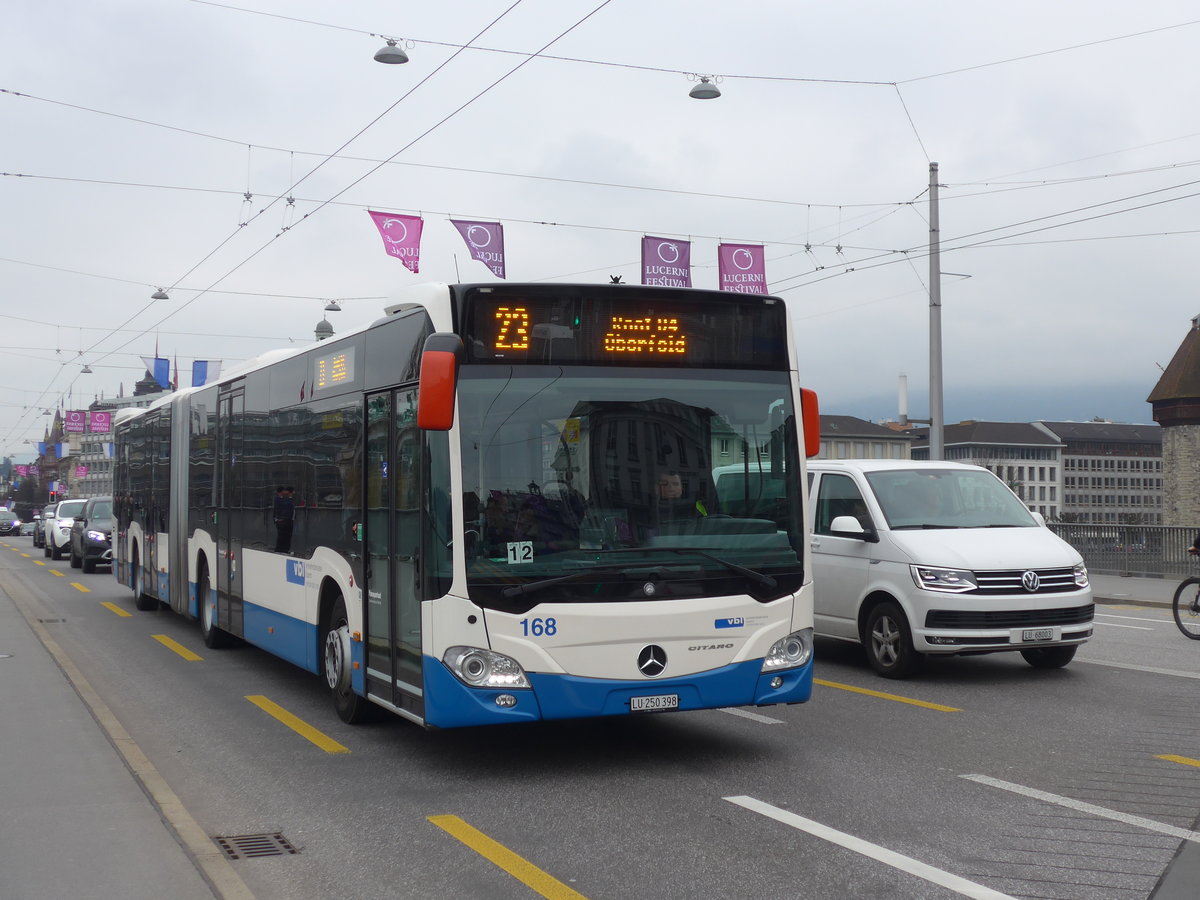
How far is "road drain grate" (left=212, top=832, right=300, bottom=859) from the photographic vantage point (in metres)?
5.86

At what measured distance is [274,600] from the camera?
36.4 ft

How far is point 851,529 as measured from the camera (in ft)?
37.3

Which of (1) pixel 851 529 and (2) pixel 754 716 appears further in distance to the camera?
(1) pixel 851 529

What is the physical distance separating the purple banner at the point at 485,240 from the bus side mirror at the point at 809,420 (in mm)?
15174

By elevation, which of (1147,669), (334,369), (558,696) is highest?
(334,369)

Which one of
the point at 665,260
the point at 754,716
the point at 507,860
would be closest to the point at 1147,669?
the point at 754,716

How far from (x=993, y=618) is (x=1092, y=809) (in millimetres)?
4271

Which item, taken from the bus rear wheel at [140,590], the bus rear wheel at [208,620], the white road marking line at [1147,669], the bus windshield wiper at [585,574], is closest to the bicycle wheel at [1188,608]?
the white road marking line at [1147,669]

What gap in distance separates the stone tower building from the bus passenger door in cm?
5835

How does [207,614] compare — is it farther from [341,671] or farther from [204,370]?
[204,370]

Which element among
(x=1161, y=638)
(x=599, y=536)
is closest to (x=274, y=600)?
(x=599, y=536)

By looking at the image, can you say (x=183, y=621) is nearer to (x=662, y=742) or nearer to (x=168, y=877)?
(x=662, y=742)

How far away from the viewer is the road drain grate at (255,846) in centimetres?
586

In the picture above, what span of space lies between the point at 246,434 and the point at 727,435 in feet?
19.5
